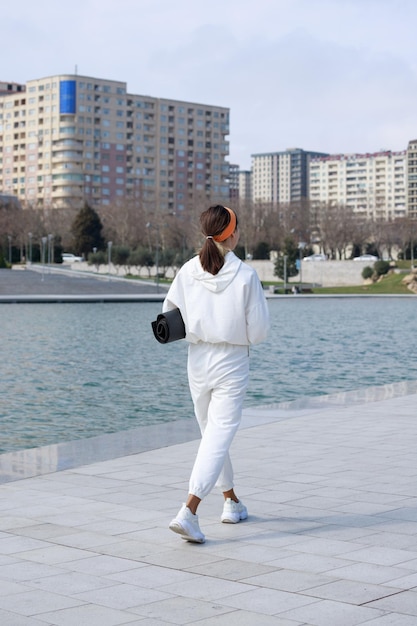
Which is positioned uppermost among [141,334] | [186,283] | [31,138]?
[31,138]

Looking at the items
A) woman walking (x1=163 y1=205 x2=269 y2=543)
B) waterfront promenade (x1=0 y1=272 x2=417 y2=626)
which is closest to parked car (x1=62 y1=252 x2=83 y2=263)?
waterfront promenade (x1=0 y1=272 x2=417 y2=626)

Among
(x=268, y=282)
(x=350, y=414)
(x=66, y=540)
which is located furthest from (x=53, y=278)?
(x=66, y=540)

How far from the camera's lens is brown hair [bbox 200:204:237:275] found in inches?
222

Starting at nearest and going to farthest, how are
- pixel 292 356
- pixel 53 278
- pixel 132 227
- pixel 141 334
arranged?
pixel 292 356 < pixel 141 334 < pixel 53 278 < pixel 132 227

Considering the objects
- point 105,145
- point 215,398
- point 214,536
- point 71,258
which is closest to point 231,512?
point 214,536

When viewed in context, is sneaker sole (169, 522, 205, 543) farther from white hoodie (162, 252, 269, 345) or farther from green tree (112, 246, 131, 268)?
green tree (112, 246, 131, 268)

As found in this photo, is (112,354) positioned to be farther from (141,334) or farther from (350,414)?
(350,414)

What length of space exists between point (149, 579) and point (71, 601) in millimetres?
476

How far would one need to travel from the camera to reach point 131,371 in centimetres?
1916

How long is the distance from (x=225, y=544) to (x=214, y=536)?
200 millimetres

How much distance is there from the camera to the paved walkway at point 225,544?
4281 millimetres

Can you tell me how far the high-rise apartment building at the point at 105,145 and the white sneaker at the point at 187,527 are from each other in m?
138

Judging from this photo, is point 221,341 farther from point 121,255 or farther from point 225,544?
point 121,255

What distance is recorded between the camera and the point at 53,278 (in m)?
78.8
